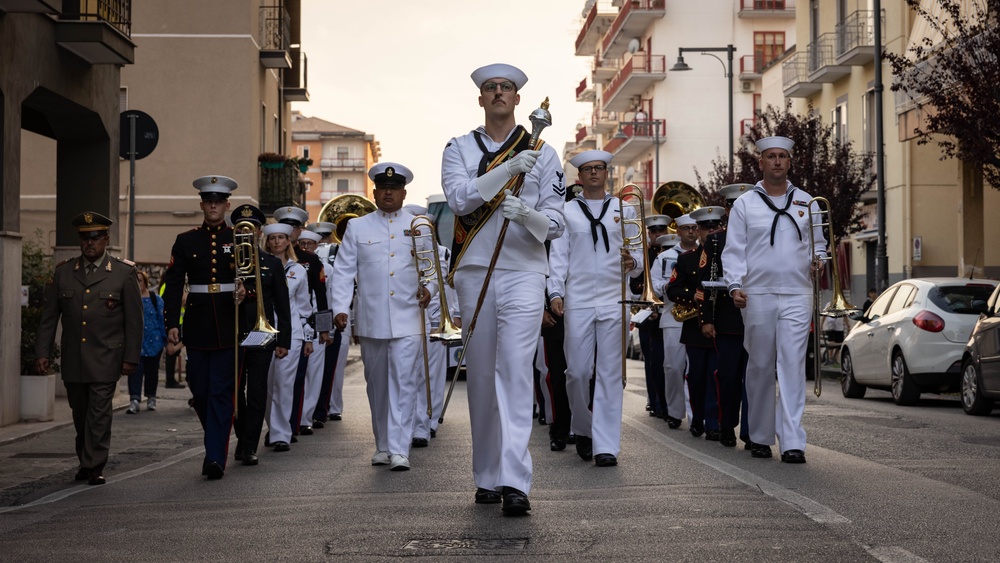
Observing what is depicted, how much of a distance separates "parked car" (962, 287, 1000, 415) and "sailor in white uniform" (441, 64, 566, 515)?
8.98m

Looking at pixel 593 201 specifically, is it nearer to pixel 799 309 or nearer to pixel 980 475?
pixel 799 309

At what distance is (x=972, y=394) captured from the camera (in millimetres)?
16766

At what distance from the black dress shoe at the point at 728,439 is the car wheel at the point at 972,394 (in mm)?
5210

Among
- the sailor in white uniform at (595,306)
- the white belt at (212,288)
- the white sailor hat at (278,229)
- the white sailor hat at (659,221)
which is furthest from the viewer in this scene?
the white sailor hat at (659,221)

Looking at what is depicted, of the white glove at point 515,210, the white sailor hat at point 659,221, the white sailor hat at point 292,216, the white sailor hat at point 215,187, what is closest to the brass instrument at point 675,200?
the white sailor hat at point 659,221

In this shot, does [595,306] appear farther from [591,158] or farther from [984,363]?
[984,363]

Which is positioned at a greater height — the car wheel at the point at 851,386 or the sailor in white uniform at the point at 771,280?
the sailor in white uniform at the point at 771,280

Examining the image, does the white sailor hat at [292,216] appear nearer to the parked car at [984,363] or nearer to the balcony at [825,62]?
the parked car at [984,363]

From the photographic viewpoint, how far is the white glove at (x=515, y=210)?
8031 millimetres

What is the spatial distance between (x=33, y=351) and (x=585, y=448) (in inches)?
310

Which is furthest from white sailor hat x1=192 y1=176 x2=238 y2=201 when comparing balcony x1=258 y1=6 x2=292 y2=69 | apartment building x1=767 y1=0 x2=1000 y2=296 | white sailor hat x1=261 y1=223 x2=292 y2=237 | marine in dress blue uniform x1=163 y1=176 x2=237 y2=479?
balcony x1=258 y1=6 x2=292 y2=69

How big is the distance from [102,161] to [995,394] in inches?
445

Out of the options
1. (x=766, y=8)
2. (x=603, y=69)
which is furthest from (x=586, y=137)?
(x=766, y=8)

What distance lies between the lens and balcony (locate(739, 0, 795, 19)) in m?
73.4
